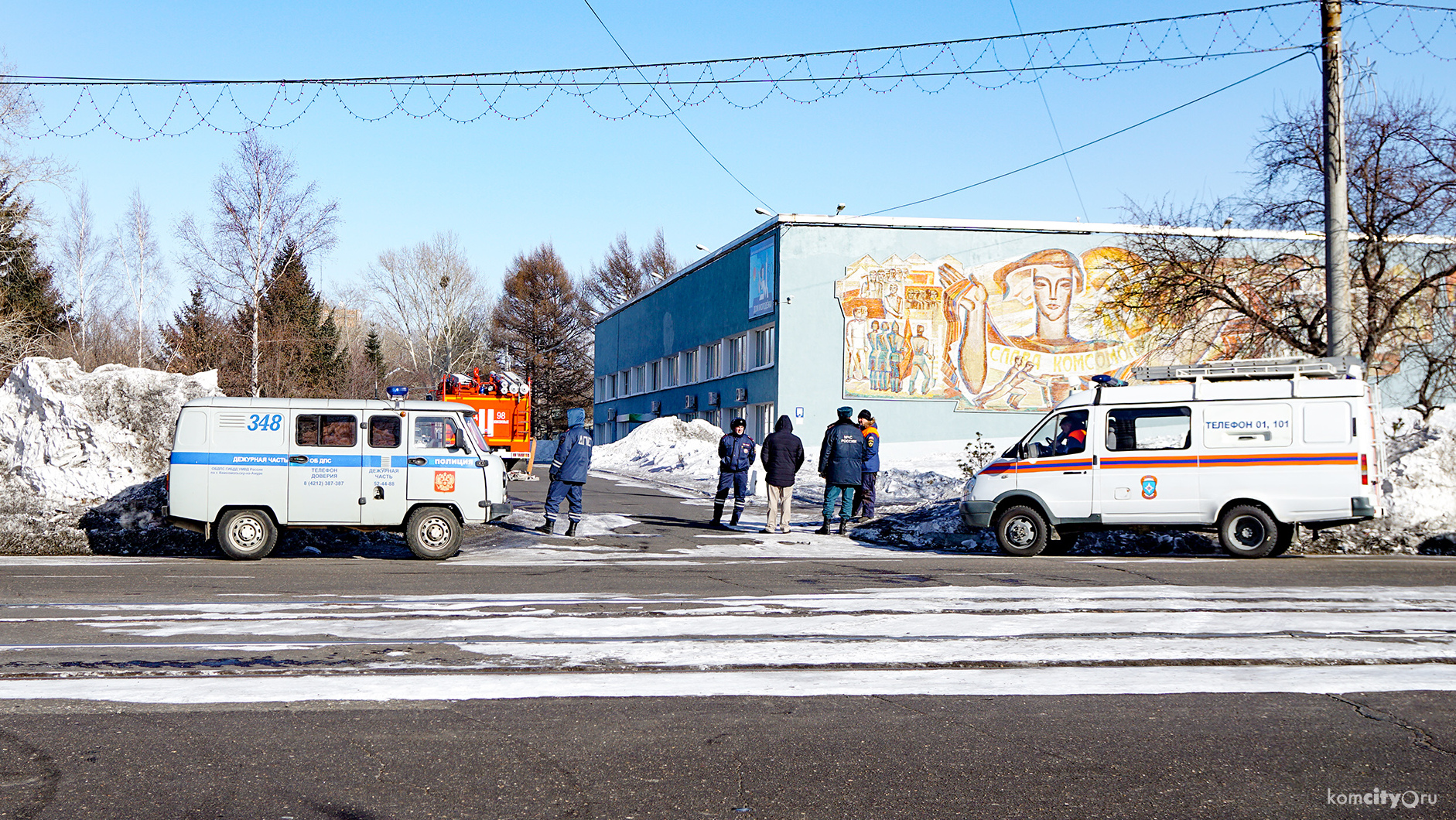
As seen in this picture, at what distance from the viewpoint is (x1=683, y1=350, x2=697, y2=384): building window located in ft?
172

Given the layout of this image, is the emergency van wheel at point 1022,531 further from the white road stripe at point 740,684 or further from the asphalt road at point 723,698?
the white road stripe at point 740,684

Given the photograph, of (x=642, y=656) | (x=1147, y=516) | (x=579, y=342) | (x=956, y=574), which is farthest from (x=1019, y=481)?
(x=579, y=342)

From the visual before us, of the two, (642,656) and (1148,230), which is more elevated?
(1148,230)

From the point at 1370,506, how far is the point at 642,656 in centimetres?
1059

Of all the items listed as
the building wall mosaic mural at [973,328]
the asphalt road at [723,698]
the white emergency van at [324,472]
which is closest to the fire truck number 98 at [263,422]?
the white emergency van at [324,472]

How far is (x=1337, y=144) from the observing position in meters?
17.1

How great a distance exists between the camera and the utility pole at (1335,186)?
1709 centimetres

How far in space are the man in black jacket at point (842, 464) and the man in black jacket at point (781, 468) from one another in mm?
450

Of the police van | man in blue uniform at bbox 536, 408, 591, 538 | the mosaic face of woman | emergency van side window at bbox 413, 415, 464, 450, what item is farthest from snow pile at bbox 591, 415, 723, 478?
emergency van side window at bbox 413, 415, 464, 450

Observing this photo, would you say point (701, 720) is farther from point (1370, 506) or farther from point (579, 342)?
point (579, 342)

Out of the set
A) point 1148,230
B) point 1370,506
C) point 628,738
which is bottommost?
point 628,738

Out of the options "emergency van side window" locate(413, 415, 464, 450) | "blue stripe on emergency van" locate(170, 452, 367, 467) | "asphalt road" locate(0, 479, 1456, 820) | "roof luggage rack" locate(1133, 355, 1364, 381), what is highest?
"roof luggage rack" locate(1133, 355, 1364, 381)

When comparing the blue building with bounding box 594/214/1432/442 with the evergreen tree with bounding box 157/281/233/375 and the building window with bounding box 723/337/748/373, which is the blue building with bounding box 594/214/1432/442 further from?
the evergreen tree with bounding box 157/281/233/375

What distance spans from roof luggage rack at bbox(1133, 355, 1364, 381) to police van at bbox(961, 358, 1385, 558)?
16 mm
